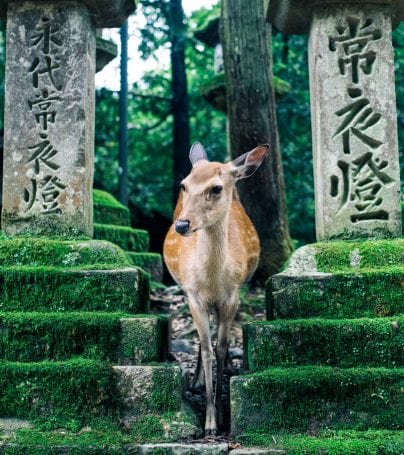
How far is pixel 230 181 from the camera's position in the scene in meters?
4.94

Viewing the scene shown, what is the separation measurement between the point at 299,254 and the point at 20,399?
2254mm

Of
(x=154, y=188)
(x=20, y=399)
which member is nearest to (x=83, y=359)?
(x=20, y=399)

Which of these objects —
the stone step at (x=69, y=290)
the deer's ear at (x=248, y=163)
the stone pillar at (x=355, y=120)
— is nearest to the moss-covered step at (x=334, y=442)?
the stone step at (x=69, y=290)

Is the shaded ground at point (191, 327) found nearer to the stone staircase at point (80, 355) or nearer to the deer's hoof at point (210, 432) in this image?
the deer's hoof at point (210, 432)

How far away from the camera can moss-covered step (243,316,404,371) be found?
451cm

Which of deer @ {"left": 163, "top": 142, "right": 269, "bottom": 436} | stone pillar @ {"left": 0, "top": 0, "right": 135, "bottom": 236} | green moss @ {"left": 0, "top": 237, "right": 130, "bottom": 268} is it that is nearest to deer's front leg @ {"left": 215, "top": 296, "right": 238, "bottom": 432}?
deer @ {"left": 163, "top": 142, "right": 269, "bottom": 436}

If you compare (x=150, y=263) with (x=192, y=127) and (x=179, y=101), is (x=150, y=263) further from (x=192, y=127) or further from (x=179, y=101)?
(x=192, y=127)

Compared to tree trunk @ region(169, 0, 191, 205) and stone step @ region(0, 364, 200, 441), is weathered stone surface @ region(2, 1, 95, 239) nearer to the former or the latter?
stone step @ region(0, 364, 200, 441)

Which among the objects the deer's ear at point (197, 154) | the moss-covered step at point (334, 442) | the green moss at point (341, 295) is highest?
the deer's ear at point (197, 154)

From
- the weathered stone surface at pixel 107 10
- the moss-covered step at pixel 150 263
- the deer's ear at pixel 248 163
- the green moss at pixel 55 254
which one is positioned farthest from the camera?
the moss-covered step at pixel 150 263

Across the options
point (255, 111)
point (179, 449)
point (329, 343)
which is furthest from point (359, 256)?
point (255, 111)

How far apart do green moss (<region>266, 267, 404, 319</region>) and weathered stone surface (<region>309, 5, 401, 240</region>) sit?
54 centimetres

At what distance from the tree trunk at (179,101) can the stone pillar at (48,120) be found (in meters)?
9.06

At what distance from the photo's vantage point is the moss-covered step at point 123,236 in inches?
348
